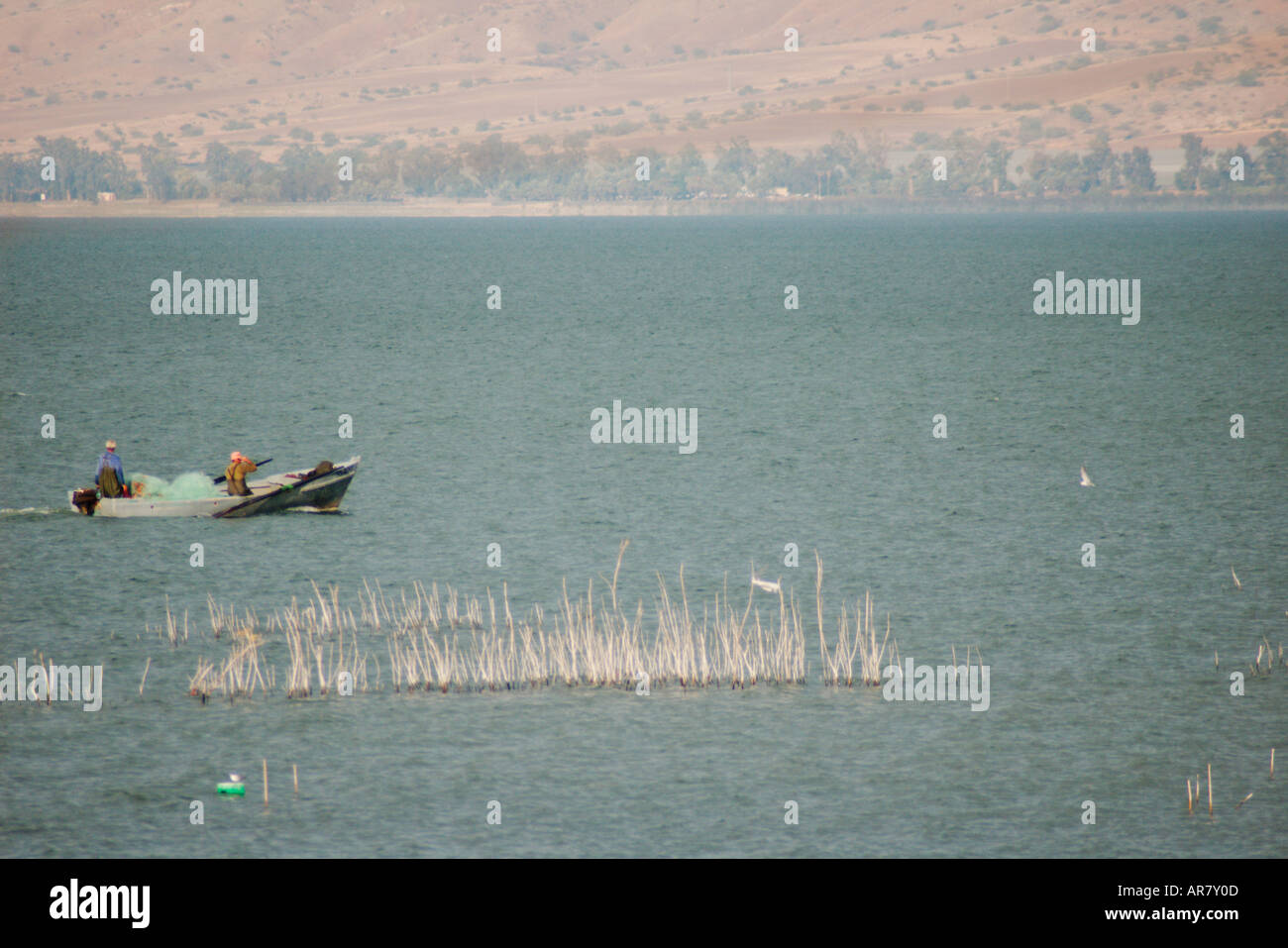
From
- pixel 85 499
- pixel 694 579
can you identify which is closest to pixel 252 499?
pixel 85 499

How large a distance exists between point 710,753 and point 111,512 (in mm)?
25868

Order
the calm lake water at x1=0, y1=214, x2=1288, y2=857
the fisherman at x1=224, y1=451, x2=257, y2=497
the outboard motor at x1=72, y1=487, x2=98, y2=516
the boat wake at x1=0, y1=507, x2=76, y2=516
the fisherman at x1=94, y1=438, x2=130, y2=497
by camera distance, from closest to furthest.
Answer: the calm lake water at x1=0, y1=214, x2=1288, y2=857 → the fisherman at x1=94, y1=438, x2=130, y2=497 → the outboard motor at x1=72, y1=487, x2=98, y2=516 → the fisherman at x1=224, y1=451, x2=257, y2=497 → the boat wake at x1=0, y1=507, x2=76, y2=516

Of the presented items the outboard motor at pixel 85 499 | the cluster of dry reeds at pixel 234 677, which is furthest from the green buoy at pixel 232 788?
the outboard motor at pixel 85 499

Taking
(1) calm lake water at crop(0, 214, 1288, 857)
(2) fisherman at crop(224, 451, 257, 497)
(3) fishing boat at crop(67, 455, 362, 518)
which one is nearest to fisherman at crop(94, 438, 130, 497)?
(3) fishing boat at crop(67, 455, 362, 518)

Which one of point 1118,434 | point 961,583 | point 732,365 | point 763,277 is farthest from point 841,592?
point 763,277

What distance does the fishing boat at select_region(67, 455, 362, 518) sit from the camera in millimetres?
49156

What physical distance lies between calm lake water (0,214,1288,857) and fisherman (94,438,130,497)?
4.15 feet

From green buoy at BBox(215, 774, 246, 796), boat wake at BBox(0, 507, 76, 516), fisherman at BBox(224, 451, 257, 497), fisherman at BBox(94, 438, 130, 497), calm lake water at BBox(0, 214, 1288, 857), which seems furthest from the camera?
boat wake at BBox(0, 507, 76, 516)

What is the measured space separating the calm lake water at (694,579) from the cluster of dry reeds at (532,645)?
0.70 metres

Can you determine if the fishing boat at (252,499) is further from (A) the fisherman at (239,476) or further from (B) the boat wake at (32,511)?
(B) the boat wake at (32,511)

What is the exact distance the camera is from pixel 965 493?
188 ft

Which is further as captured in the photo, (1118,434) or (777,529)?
(1118,434)

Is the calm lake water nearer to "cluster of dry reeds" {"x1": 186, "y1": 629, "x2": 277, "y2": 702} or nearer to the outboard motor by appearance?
"cluster of dry reeds" {"x1": 186, "y1": 629, "x2": 277, "y2": 702}
